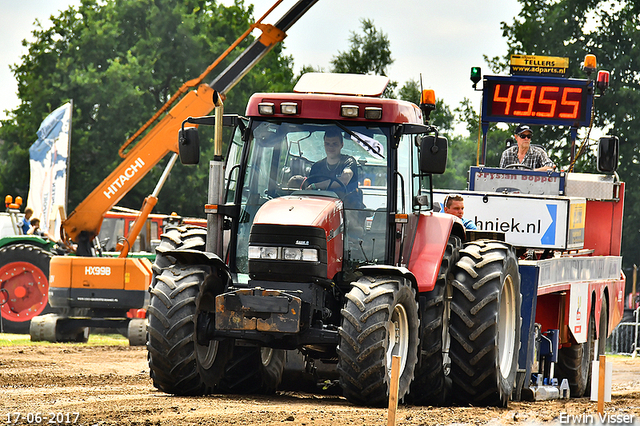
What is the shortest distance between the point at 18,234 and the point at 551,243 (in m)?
11.8

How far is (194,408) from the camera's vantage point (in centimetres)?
807

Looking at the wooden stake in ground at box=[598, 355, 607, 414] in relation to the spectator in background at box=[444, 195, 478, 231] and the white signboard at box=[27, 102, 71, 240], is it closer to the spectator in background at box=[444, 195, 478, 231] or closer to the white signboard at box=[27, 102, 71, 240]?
the spectator in background at box=[444, 195, 478, 231]

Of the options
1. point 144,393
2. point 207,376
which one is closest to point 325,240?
point 207,376

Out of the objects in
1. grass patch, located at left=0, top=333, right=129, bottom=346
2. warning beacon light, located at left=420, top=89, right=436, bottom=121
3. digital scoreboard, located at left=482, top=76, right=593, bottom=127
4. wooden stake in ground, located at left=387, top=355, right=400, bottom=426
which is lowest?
grass patch, located at left=0, top=333, right=129, bottom=346

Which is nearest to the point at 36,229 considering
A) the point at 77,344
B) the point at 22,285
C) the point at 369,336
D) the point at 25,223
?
the point at 25,223

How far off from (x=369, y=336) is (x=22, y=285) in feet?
43.9

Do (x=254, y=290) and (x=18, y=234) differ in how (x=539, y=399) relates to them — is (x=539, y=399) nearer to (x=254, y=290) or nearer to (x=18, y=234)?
(x=254, y=290)

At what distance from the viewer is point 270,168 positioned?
9336 mm

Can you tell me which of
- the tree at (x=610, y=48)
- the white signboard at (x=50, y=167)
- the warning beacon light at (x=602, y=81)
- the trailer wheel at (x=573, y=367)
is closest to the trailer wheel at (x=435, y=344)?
the trailer wheel at (x=573, y=367)

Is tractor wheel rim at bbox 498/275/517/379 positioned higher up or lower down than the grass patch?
higher up

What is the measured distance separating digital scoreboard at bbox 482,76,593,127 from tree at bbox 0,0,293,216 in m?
25.6

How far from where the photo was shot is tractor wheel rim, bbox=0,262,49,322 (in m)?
19.9

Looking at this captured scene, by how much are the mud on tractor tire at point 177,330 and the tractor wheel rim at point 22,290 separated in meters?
11.5

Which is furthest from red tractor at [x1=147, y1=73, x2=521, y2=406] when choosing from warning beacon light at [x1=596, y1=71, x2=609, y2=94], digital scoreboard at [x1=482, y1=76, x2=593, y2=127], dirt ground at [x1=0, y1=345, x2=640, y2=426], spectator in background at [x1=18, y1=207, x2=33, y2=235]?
spectator in background at [x1=18, y1=207, x2=33, y2=235]
